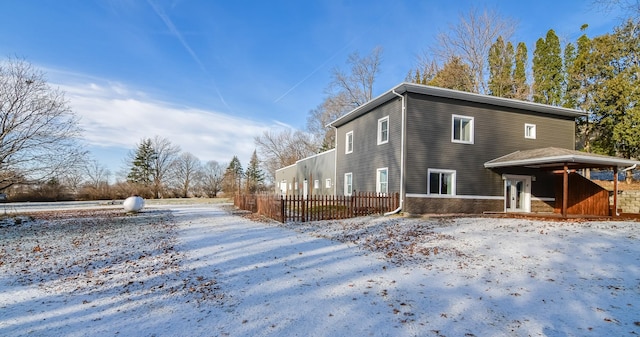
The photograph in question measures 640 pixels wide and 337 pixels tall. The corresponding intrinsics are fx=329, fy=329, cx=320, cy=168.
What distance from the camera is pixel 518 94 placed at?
28.8 meters

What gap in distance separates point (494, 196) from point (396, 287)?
43.0 ft

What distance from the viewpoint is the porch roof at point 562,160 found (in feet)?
40.9

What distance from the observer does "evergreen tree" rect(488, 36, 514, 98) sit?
29.2 m

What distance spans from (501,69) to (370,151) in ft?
70.9

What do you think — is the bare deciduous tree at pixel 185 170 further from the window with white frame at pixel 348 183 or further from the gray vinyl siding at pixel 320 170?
the window with white frame at pixel 348 183

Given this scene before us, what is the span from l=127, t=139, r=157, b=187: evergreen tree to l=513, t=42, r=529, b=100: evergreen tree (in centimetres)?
5040

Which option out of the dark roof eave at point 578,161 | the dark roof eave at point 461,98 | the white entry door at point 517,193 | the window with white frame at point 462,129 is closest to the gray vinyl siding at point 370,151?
the dark roof eave at point 461,98

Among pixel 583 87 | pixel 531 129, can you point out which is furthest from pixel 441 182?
pixel 583 87

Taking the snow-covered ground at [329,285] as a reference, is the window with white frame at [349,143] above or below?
above

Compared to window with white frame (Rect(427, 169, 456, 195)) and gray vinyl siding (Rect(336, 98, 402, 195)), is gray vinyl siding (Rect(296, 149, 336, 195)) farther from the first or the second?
window with white frame (Rect(427, 169, 456, 195))

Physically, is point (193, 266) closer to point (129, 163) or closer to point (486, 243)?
point (486, 243)

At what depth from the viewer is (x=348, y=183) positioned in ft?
64.7

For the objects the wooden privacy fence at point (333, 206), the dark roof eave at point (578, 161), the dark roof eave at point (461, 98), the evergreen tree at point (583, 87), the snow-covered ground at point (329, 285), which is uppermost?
the evergreen tree at point (583, 87)

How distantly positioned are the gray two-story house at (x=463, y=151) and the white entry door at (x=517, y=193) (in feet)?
0.14
